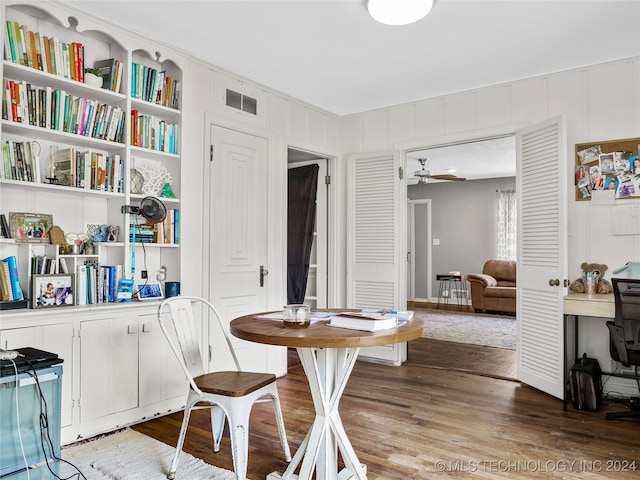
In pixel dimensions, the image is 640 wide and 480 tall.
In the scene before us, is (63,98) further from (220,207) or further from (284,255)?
(284,255)

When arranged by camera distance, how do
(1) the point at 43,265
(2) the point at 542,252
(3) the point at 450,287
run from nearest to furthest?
(1) the point at 43,265
(2) the point at 542,252
(3) the point at 450,287

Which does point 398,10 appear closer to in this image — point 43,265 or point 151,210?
point 151,210

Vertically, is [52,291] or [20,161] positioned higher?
[20,161]

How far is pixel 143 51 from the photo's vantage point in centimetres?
319

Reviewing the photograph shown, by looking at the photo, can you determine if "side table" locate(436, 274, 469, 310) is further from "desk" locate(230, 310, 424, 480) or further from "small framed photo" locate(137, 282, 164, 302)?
"desk" locate(230, 310, 424, 480)

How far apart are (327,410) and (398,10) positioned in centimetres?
220

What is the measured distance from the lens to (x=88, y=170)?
2846 mm

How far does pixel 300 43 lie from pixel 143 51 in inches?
42.8

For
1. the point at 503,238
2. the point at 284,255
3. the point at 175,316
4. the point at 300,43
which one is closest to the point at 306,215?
the point at 284,255

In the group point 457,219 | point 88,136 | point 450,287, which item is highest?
point 88,136

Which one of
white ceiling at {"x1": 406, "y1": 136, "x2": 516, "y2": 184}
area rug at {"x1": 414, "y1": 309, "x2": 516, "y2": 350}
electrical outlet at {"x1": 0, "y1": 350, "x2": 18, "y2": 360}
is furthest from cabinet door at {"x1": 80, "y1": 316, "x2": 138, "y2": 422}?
white ceiling at {"x1": 406, "y1": 136, "x2": 516, "y2": 184}

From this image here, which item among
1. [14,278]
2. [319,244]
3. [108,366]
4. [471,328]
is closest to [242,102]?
[319,244]

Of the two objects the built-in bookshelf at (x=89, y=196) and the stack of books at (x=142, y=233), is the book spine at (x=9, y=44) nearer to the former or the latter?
the built-in bookshelf at (x=89, y=196)

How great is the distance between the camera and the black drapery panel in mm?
5074
